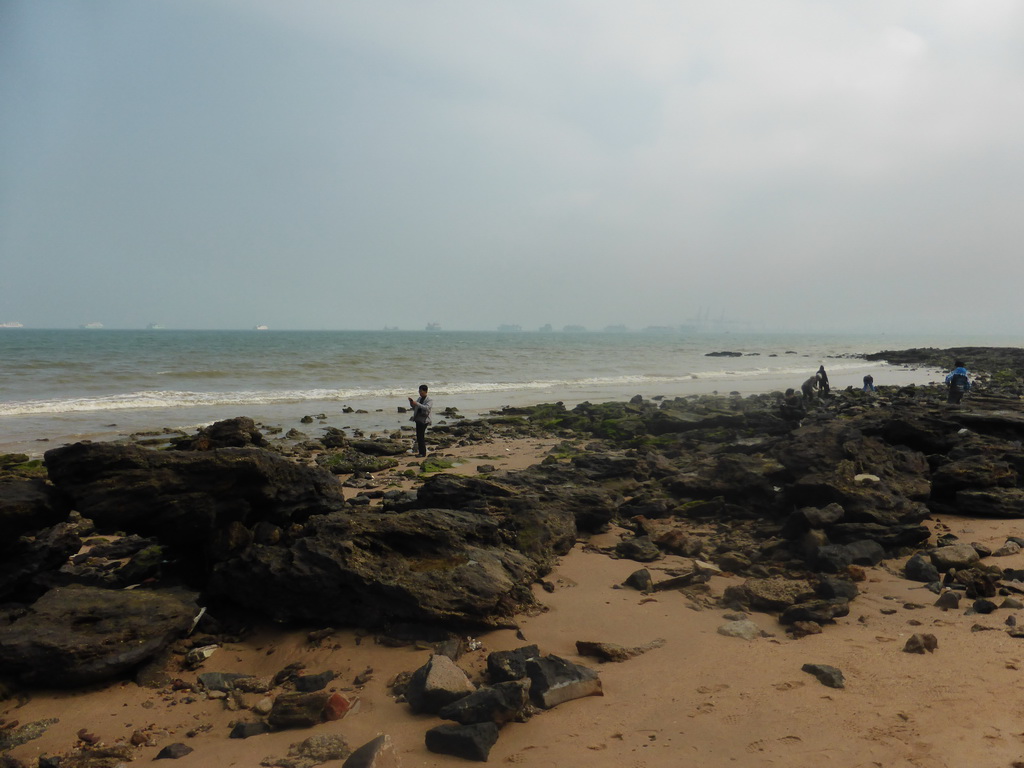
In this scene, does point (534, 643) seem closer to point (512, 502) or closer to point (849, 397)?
point (512, 502)

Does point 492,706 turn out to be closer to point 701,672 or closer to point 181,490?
point 701,672

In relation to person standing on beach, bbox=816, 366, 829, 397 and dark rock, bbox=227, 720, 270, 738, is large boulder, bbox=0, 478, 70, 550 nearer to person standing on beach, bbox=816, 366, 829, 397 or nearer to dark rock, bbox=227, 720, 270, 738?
dark rock, bbox=227, 720, 270, 738

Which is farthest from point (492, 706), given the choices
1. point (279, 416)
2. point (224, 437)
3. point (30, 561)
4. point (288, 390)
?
point (288, 390)

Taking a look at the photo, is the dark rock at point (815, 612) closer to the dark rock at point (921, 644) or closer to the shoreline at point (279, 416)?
the dark rock at point (921, 644)

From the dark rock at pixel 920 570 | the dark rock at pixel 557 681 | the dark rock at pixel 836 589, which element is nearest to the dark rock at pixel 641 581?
the dark rock at pixel 836 589

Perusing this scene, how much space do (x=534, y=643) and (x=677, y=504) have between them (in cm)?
549

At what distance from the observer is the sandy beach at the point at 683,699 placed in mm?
4258

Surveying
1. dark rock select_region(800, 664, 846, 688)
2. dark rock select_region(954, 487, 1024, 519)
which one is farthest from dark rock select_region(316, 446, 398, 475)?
dark rock select_region(954, 487, 1024, 519)

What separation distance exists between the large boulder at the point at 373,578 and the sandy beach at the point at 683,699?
0.86 ft

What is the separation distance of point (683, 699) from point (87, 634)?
5.13 m

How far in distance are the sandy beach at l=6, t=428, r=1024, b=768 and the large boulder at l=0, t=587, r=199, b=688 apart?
0.21 m

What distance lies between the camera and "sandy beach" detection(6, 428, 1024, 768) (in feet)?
14.0

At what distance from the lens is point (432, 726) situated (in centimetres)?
461

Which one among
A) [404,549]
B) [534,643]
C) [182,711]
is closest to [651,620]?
[534,643]
